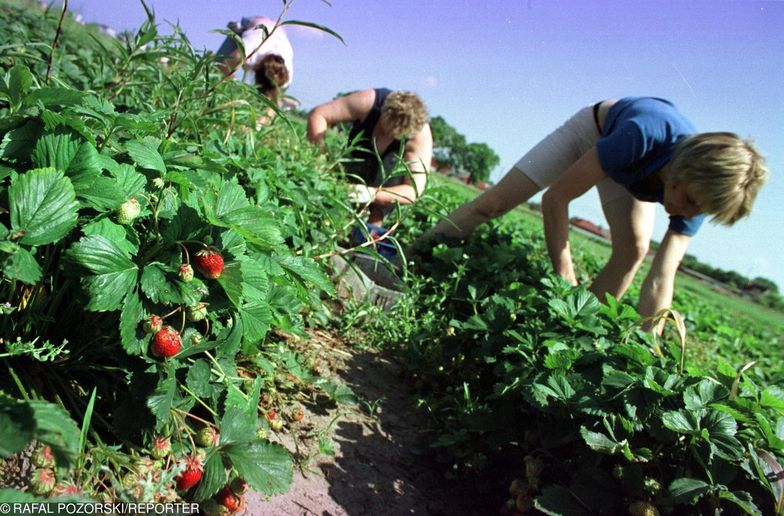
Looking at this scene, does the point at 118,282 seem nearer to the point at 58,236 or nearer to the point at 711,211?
the point at 58,236

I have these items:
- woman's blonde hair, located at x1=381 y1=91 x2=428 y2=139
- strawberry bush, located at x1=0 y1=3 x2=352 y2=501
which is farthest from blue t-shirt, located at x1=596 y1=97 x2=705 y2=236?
strawberry bush, located at x1=0 y1=3 x2=352 y2=501

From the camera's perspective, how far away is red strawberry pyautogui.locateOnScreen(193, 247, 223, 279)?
107 centimetres

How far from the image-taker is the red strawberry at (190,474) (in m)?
1.11

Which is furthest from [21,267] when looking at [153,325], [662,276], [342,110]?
[342,110]

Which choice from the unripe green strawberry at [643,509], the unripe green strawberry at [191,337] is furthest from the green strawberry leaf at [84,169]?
the unripe green strawberry at [643,509]

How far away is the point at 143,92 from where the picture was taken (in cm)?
237

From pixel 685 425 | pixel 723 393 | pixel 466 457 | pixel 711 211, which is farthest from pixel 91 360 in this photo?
pixel 711 211

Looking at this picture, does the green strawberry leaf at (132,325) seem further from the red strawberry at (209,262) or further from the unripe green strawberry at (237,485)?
the unripe green strawberry at (237,485)

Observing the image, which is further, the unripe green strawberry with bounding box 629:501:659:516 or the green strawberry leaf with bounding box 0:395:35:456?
the unripe green strawberry with bounding box 629:501:659:516

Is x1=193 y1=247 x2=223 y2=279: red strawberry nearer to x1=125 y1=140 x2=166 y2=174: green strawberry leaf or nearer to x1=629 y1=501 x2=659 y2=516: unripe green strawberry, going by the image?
x1=125 y1=140 x2=166 y2=174: green strawberry leaf

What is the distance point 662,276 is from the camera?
3.05 metres

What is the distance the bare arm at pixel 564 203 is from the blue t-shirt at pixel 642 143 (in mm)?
103

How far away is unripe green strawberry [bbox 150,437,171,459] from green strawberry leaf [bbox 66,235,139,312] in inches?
12.2

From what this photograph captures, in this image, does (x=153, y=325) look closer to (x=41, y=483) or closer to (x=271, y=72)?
(x=41, y=483)
